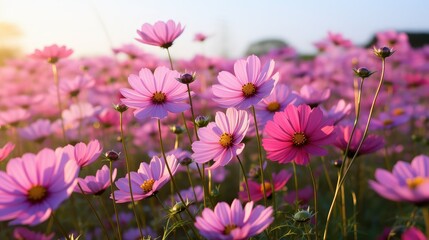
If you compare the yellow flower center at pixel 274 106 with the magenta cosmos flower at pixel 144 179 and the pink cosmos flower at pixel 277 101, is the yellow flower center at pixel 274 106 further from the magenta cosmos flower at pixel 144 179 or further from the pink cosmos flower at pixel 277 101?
the magenta cosmos flower at pixel 144 179

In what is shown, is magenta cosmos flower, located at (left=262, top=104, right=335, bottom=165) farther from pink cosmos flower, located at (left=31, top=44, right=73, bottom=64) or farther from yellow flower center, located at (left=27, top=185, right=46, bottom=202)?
pink cosmos flower, located at (left=31, top=44, right=73, bottom=64)

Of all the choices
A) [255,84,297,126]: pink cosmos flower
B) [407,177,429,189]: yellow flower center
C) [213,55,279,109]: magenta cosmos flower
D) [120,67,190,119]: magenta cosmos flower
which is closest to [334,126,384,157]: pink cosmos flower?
[255,84,297,126]: pink cosmos flower

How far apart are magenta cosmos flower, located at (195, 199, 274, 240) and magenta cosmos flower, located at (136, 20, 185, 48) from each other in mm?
583

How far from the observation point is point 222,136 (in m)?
1.05

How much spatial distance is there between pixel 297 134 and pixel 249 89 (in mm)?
172

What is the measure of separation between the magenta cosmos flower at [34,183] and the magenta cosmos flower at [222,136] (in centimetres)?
30

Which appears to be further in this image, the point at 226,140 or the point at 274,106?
the point at 274,106

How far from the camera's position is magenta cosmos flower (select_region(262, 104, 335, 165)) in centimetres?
100

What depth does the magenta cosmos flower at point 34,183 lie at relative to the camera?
0.78 m

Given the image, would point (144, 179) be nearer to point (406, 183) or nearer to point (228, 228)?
point (228, 228)

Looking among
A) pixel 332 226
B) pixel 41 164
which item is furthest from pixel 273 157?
pixel 332 226

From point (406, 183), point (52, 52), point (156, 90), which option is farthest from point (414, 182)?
point (52, 52)

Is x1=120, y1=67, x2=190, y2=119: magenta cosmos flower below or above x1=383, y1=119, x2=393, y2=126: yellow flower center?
above

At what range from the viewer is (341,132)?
1271 mm
